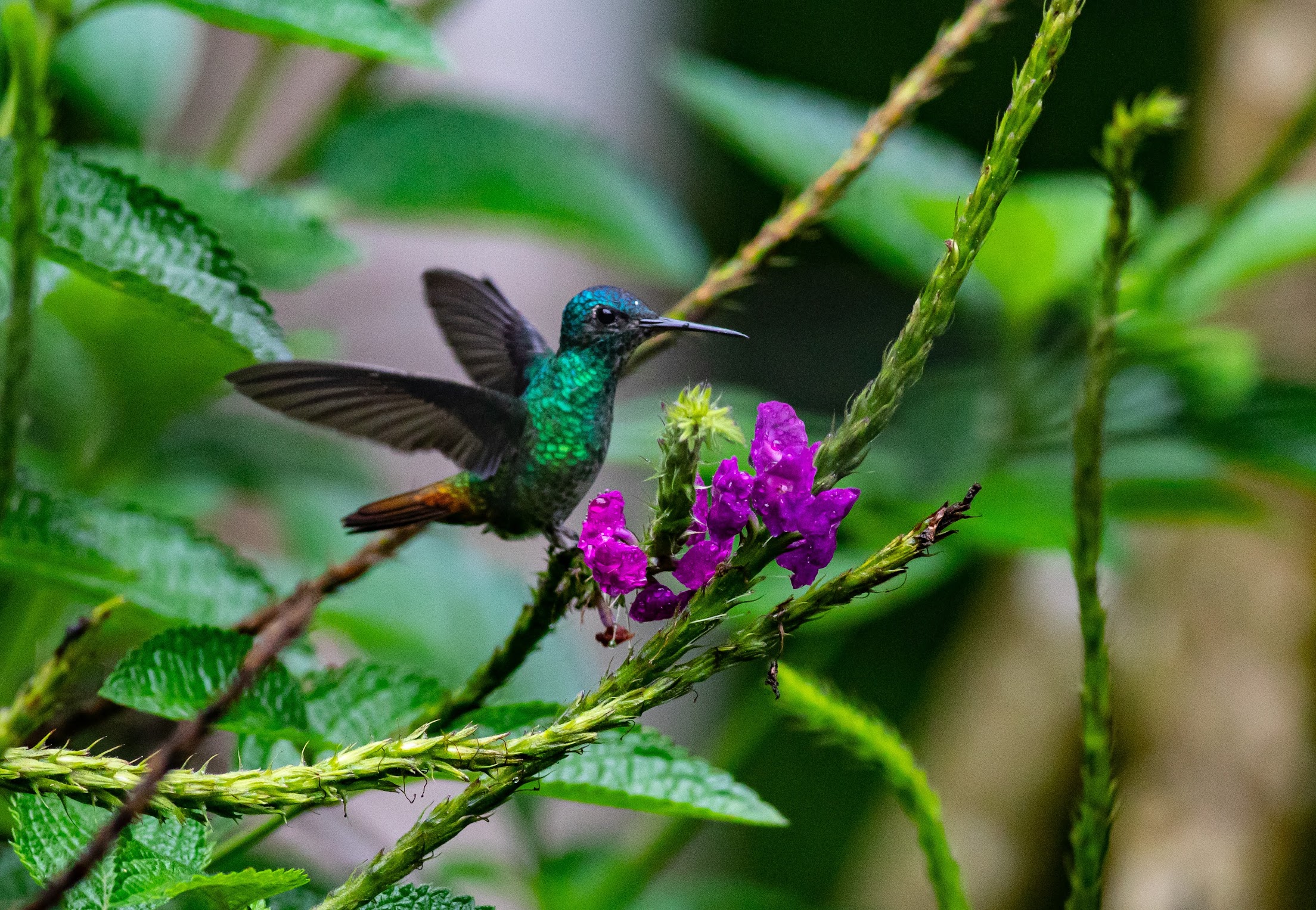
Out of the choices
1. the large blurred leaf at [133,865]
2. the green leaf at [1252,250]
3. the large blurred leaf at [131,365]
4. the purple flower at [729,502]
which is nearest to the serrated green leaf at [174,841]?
the large blurred leaf at [133,865]

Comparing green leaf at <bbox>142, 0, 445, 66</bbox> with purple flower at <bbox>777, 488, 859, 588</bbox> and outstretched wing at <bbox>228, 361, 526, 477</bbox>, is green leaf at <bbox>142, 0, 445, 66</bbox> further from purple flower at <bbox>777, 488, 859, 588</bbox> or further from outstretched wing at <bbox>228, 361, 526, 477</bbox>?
purple flower at <bbox>777, 488, 859, 588</bbox>

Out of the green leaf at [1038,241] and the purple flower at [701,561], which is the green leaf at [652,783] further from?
the green leaf at [1038,241]

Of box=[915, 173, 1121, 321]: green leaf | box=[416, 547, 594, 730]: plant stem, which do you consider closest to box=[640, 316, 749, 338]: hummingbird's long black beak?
box=[416, 547, 594, 730]: plant stem

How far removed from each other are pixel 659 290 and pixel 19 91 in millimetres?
2565

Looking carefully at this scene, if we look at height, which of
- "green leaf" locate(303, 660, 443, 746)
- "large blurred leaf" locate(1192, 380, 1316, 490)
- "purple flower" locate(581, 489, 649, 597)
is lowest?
"green leaf" locate(303, 660, 443, 746)

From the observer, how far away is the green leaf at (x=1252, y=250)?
124 centimetres

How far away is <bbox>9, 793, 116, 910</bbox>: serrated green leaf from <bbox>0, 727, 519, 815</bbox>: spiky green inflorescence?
26 mm

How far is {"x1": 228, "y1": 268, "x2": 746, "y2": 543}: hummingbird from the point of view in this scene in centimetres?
50

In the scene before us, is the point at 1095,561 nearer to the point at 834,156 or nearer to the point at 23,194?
the point at 23,194

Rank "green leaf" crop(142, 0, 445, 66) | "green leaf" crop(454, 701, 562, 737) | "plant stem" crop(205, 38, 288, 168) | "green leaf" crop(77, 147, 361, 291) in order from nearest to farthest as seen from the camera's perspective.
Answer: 1. "green leaf" crop(454, 701, 562, 737)
2. "green leaf" crop(142, 0, 445, 66)
3. "green leaf" crop(77, 147, 361, 291)
4. "plant stem" crop(205, 38, 288, 168)

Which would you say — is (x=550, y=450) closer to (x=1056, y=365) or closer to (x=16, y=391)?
(x=16, y=391)

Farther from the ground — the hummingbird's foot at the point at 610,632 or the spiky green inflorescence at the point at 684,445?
the spiky green inflorescence at the point at 684,445

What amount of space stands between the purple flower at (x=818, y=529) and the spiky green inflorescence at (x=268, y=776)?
0.12m

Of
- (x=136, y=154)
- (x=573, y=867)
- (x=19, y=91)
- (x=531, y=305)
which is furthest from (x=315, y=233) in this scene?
(x=531, y=305)
